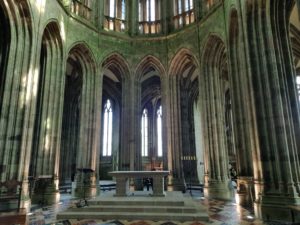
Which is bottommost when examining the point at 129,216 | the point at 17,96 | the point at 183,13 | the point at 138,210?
the point at 129,216

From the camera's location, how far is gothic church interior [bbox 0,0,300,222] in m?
8.56

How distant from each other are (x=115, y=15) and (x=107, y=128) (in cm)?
1300

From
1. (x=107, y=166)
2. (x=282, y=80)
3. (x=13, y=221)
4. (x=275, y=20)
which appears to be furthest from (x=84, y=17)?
(x=107, y=166)

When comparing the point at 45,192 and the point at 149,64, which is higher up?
the point at 149,64

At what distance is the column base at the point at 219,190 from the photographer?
13.4 m

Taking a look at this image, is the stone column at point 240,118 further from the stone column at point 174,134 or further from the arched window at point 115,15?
the arched window at point 115,15

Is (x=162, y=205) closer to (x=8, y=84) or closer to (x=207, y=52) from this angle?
(x=8, y=84)

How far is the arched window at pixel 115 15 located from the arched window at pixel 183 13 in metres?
3.90

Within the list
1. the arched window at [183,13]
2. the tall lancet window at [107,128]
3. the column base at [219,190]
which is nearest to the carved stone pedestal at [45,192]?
the column base at [219,190]

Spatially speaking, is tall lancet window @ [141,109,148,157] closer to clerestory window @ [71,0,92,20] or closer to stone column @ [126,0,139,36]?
stone column @ [126,0,139,36]

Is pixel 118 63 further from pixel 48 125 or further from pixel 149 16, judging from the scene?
pixel 48 125

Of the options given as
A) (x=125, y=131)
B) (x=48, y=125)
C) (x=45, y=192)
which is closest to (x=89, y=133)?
(x=125, y=131)

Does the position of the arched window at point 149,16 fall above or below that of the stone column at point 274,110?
above

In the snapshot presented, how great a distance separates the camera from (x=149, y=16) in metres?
19.0
